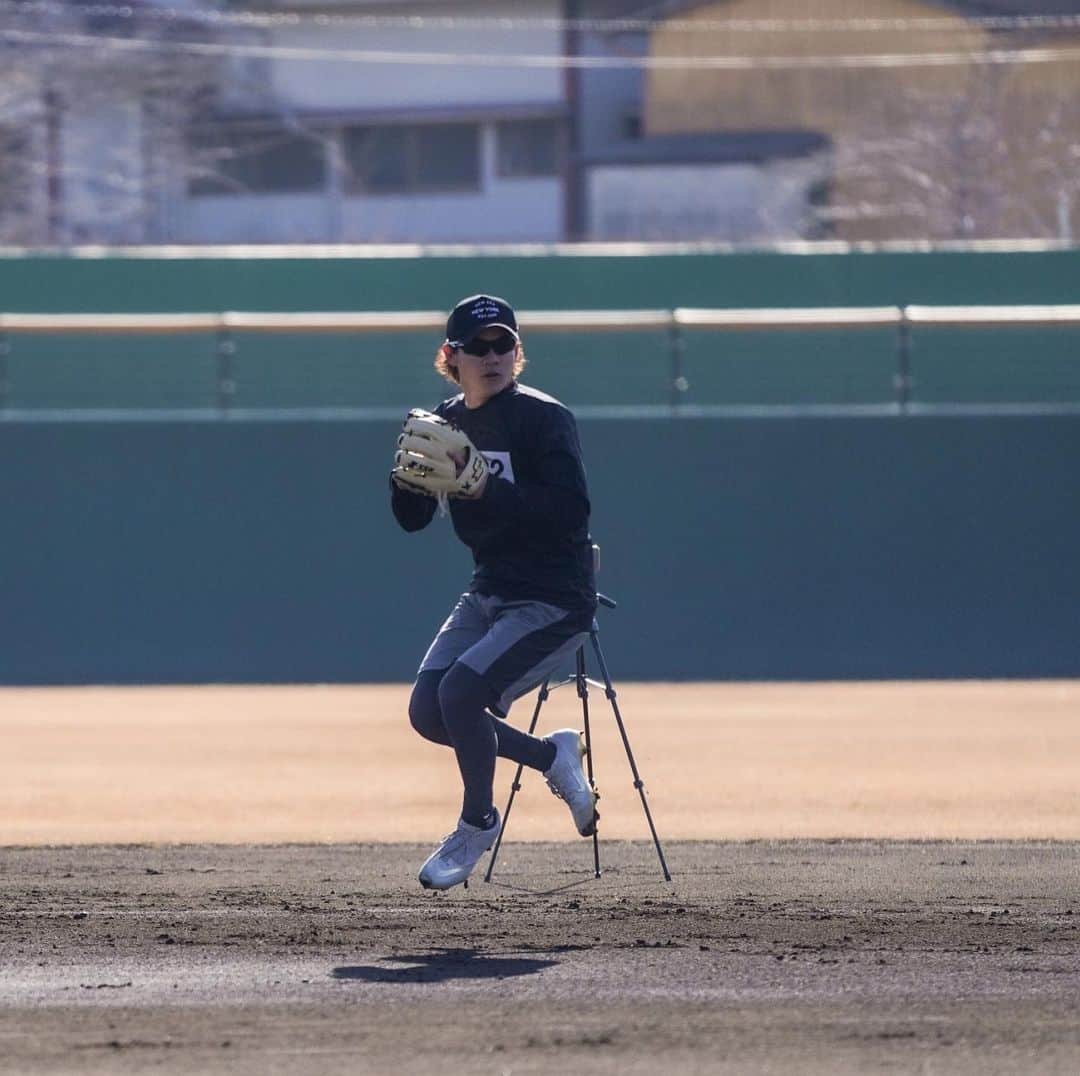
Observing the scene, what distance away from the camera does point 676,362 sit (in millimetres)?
15930

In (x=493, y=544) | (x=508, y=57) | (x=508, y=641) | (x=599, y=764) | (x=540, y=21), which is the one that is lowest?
(x=599, y=764)

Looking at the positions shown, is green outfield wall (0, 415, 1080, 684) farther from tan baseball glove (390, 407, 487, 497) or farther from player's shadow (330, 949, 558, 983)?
player's shadow (330, 949, 558, 983)

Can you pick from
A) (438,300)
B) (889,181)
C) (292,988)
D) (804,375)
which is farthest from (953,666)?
(889,181)

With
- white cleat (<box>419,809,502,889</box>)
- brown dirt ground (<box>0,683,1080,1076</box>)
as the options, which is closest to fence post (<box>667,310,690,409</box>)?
brown dirt ground (<box>0,683,1080,1076</box>)

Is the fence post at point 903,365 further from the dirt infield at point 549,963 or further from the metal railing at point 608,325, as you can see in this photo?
the dirt infield at point 549,963

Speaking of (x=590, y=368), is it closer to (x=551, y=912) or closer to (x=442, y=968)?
(x=551, y=912)

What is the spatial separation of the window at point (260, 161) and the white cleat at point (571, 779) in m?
31.9

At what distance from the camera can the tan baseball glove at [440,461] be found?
20.6ft

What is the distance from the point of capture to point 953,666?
15.5 meters

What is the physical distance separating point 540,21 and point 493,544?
104ft

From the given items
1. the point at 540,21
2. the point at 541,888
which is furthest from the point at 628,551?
the point at 540,21

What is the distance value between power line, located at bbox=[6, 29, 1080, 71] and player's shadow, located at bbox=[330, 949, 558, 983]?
27249 millimetres

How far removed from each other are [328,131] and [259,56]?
2834mm

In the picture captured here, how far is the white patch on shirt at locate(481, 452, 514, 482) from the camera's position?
6.56 meters
